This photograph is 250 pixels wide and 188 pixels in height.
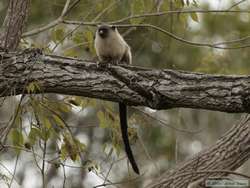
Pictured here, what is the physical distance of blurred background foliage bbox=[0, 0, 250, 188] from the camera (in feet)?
13.7

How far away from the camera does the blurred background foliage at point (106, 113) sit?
4.17m

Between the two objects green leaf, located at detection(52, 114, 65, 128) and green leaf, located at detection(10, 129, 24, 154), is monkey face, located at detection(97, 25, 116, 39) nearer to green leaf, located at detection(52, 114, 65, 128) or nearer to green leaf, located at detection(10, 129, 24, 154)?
green leaf, located at detection(52, 114, 65, 128)

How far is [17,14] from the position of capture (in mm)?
4344

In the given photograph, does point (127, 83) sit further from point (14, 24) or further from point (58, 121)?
point (14, 24)

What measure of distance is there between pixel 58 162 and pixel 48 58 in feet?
2.27

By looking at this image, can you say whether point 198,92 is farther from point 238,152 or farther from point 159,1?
point 159,1

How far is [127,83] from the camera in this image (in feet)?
12.5

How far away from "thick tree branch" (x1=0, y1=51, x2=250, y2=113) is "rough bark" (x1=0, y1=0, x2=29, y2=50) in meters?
0.27

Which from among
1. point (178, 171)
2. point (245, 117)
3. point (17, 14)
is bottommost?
point (178, 171)

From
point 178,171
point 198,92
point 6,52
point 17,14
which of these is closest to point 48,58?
point 6,52

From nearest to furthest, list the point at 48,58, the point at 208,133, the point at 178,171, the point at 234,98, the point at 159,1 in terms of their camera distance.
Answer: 1. the point at 234,98
2. the point at 48,58
3. the point at 178,171
4. the point at 159,1
5. the point at 208,133

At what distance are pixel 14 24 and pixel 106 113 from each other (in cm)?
100

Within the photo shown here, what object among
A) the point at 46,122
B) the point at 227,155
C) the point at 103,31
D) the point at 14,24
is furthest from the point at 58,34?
the point at 227,155

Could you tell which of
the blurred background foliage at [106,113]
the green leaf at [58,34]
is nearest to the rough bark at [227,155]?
the blurred background foliage at [106,113]
